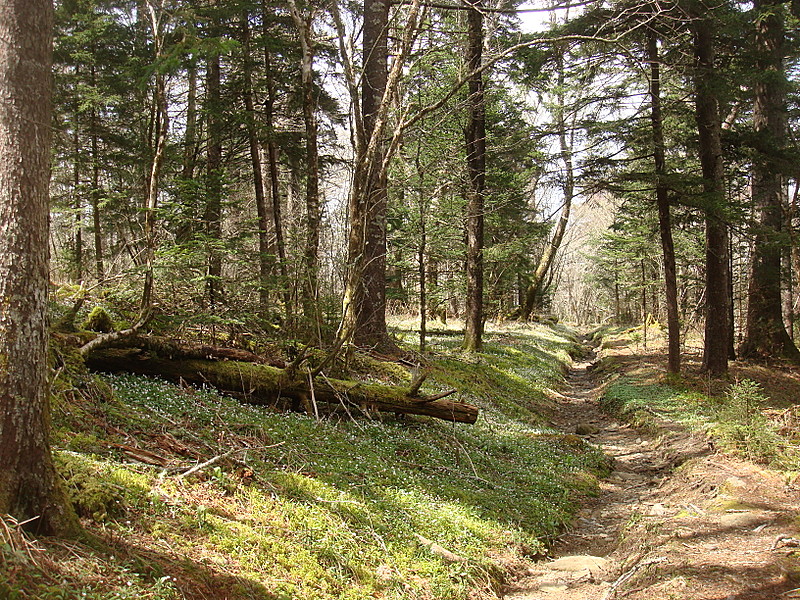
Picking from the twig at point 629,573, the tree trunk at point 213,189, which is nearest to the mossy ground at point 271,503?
A: the twig at point 629,573

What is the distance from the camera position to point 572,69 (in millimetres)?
14969

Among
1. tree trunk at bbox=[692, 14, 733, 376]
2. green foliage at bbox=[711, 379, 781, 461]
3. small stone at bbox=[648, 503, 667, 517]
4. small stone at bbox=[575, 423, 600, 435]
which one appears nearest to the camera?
small stone at bbox=[648, 503, 667, 517]

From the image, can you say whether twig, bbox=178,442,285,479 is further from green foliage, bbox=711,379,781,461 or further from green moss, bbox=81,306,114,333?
green foliage, bbox=711,379,781,461

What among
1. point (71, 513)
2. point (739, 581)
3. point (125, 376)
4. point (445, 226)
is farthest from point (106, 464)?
point (445, 226)

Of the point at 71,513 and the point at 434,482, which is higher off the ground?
the point at 71,513

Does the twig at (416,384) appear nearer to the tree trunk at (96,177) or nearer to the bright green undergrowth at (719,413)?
the bright green undergrowth at (719,413)

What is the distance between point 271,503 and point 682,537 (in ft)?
13.5

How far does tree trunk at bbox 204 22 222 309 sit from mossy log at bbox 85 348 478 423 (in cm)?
142

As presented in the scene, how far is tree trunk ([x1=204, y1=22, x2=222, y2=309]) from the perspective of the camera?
27.7 ft

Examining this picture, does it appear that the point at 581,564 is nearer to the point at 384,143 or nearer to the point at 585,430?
the point at 585,430

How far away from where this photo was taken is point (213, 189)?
934 cm

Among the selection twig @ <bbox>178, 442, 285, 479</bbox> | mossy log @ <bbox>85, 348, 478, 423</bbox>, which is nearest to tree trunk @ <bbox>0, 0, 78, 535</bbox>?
twig @ <bbox>178, 442, 285, 479</bbox>

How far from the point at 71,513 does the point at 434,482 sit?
400 centimetres

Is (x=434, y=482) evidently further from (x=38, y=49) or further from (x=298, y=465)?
(x=38, y=49)
